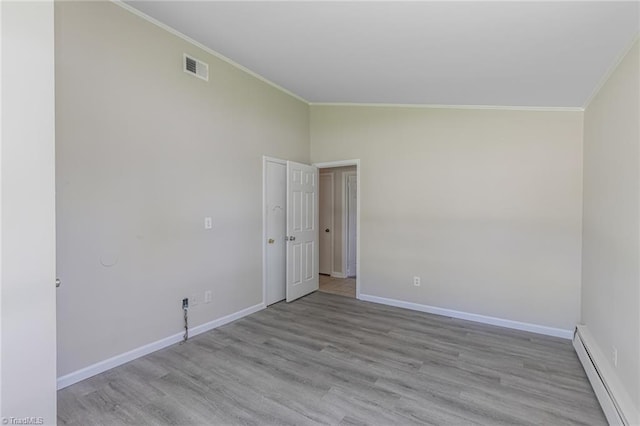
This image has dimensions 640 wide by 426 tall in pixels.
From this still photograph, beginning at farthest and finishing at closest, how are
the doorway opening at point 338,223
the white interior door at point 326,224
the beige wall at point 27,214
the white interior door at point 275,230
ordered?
the white interior door at point 326,224
the doorway opening at point 338,223
the white interior door at point 275,230
the beige wall at point 27,214

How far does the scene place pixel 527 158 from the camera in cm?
339

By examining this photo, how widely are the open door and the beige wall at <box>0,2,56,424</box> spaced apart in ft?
9.85

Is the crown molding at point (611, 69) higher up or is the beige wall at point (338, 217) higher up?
the crown molding at point (611, 69)

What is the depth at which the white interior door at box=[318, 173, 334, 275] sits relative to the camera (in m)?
6.11

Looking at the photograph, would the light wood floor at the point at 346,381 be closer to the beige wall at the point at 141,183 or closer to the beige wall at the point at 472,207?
the beige wall at the point at 141,183

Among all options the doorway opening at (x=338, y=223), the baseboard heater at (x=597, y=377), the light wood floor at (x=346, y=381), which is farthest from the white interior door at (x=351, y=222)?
the baseboard heater at (x=597, y=377)

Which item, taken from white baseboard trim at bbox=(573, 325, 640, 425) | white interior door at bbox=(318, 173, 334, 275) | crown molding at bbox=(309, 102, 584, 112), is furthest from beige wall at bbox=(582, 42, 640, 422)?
white interior door at bbox=(318, 173, 334, 275)

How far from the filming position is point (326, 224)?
6.18 m

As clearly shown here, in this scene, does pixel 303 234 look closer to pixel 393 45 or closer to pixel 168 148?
pixel 168 148

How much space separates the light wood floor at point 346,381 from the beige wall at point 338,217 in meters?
2.57

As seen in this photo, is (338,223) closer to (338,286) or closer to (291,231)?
(338,286)

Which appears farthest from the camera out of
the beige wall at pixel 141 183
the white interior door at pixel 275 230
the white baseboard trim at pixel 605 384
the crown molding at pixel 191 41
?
the white interior door at pixel 275 230

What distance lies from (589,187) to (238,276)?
12.2 feet

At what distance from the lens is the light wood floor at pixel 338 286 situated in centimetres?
488
